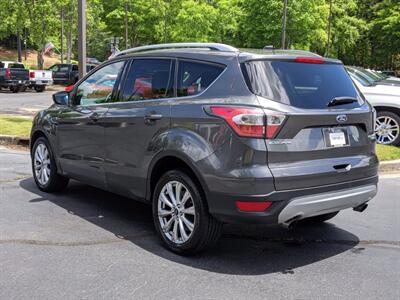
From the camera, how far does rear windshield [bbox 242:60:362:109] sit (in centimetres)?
417

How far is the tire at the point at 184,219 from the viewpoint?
4.34 meters

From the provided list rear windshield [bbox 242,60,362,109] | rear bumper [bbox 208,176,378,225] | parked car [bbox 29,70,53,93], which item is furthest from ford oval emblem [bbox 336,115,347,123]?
parked car [bbox 29,70,53,93]

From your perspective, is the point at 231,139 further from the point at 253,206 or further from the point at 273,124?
the point at 253,206

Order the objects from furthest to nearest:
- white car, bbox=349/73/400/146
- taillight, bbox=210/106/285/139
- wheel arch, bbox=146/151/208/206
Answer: white car, bbox=349/73/400/146, wheel arch, bbox=146/151/208/206, taillight, bbox=210/106/285/139

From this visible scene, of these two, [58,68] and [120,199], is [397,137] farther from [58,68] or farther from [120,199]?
[58,68]

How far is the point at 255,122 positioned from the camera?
3.99 metres

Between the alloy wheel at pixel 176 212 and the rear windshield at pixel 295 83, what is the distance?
109 cm

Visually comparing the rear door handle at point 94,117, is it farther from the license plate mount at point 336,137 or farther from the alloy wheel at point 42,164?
the license plate mount at point 336,137

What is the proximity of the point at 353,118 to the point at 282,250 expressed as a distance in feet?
4.45

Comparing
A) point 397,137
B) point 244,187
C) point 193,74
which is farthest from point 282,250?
point 397,137

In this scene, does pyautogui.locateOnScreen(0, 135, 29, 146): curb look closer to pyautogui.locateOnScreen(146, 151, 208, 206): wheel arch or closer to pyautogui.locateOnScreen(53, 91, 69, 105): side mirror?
pyautogui.locateOnScreen(53, 91, 69, 105): side mirror

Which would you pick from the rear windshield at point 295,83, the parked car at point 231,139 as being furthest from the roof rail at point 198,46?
the rear windshield at point 295,83

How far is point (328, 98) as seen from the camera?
4.46 meters

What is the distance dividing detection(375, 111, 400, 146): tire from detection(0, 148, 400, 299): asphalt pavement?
14.7 feet
